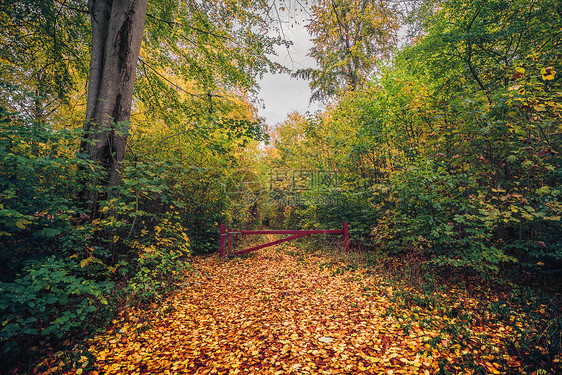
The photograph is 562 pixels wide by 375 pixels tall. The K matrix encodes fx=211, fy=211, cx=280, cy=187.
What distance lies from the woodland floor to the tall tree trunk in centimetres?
223

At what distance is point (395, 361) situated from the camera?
2232 mm

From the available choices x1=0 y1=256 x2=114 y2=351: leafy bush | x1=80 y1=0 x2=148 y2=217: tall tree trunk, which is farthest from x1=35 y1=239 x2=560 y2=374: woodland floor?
x1=80 y1=0 x2=148 y2=217: tall tree trunk

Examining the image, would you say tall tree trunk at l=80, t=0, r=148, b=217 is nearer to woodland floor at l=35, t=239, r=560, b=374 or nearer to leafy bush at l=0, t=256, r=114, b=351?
leafy bush at l=0, t=256, r=114, b=351

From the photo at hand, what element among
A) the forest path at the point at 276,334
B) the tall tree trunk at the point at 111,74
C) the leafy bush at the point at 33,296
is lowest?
the forest path at the point at 276,334

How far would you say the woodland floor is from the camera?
7.27 ft

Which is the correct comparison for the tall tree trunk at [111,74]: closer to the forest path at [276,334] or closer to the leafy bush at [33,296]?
the leafy bush at [33,296]

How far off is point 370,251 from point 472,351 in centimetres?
415

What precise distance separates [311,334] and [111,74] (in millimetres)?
5127

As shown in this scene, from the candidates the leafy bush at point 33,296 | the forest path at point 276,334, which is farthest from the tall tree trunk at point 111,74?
the forest path at point 276,334

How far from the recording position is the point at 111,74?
141 inches

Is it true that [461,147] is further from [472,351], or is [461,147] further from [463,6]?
[472,351]

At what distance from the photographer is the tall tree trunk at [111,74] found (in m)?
3.46

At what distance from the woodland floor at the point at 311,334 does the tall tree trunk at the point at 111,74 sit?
2.23 metres

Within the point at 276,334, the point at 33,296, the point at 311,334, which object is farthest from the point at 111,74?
the point at 311,334
